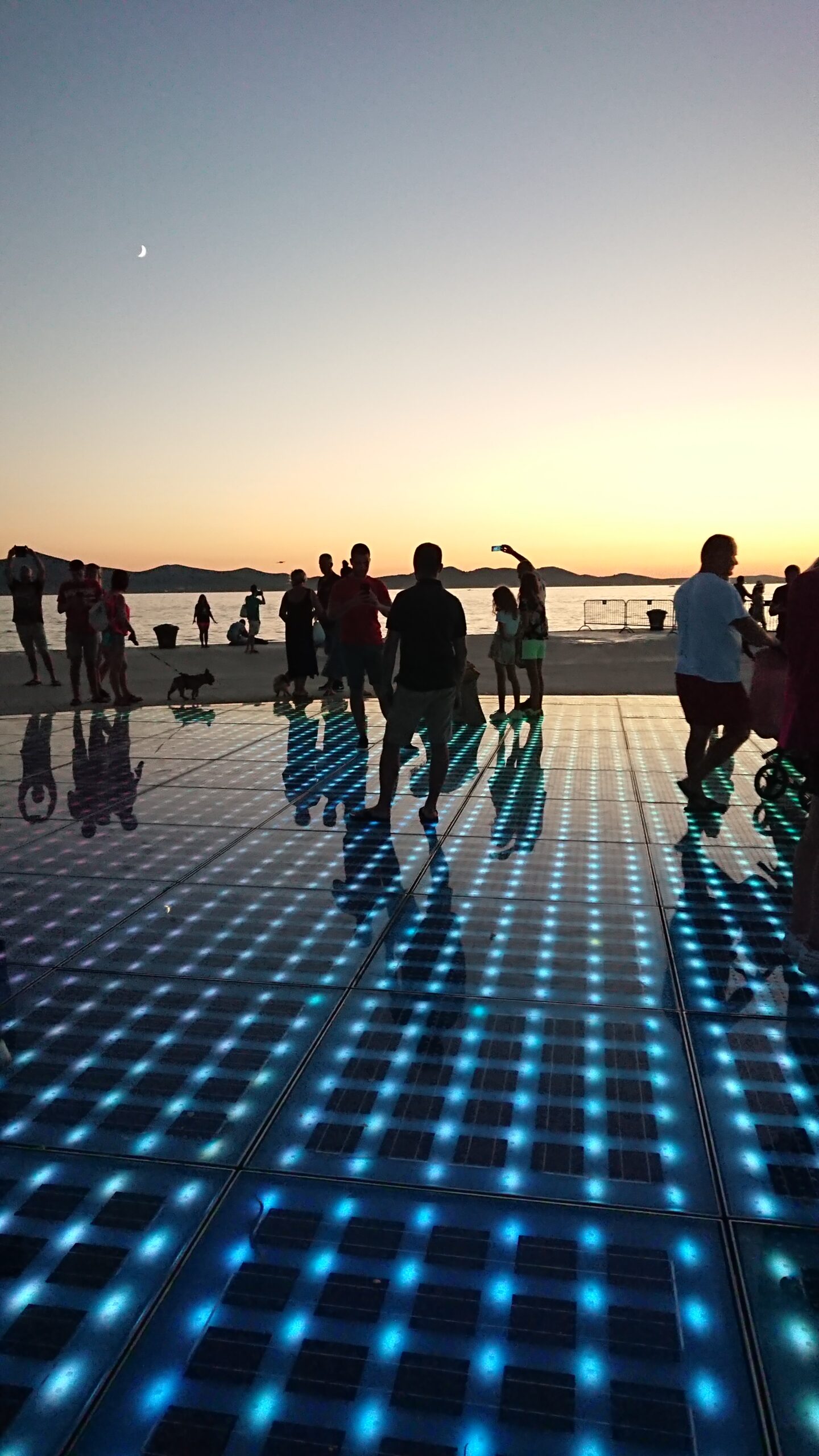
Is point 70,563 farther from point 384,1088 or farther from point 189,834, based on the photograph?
point 384,1088

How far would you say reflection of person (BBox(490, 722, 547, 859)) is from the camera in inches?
240

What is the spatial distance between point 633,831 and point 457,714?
489 centimetres

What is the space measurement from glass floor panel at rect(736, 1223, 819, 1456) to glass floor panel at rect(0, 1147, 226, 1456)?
4.35 ft

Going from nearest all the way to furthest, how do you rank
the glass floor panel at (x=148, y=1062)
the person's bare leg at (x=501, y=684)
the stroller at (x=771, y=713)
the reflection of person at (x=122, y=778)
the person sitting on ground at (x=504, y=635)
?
1. the glass floor panel at (x=148, y=1062)
2. the stroller at (x=771, y=713)
3. the reflection of person at (x=122, y=778)
4. the person sitting on ground at (x=504, y=635)
5. the person's bare leg at (x=501, y=684)

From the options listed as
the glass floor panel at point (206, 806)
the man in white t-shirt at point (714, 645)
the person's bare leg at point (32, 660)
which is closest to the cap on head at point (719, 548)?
the man in white t-shirt at point (714, 645)

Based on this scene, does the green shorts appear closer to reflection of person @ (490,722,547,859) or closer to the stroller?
reflection of person @ (490,722,547,859)

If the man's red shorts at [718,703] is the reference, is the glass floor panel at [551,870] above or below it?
below

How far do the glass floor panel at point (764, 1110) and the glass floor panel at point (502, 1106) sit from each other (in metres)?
0.08

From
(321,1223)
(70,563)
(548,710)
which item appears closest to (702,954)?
(321,1223)

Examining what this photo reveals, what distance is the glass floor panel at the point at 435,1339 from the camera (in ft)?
6.11

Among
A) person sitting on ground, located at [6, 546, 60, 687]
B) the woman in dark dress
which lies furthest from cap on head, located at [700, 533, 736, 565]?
person sitting on ground, located at [6, 546, 60, 687]

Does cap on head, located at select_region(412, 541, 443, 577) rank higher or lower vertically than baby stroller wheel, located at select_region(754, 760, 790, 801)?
higher

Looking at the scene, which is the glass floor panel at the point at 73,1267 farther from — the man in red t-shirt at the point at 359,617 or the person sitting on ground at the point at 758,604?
the person sitting on ground at the point at 758,604

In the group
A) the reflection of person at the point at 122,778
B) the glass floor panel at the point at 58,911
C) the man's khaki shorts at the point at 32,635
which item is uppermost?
the man's khaki shorts at the point at 32,635
